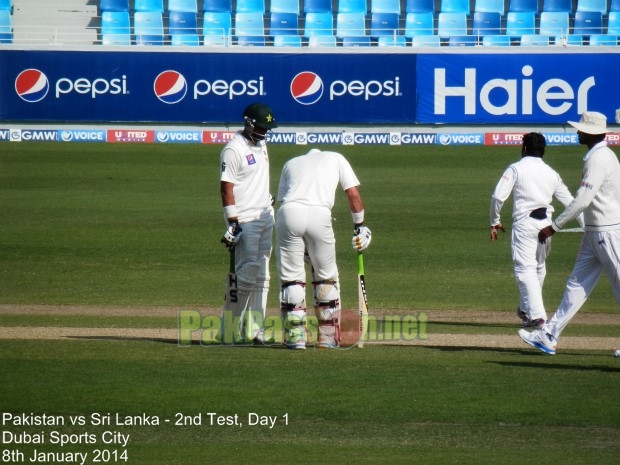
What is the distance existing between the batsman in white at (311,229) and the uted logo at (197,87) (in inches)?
756

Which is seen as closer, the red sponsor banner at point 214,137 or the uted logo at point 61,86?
the uted logo at point 61,86

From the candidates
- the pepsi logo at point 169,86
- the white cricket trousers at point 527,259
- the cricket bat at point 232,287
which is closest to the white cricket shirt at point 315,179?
the cricket bat at point 232,287

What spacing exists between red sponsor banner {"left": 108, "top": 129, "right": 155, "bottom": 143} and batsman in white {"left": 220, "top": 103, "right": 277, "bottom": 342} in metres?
19.6

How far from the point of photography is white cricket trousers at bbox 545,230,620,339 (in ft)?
28.6

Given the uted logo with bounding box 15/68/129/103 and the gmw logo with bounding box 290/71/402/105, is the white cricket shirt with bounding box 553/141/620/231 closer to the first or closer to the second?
the gmw logo with bounding box 290/71/402/105

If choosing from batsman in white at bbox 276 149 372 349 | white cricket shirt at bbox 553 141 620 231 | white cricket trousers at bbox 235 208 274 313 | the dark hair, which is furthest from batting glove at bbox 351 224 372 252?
the dark hair

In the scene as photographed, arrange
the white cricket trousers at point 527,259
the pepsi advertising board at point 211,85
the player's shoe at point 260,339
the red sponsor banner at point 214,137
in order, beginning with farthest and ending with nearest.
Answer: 1. the red sponsor banner at point 214,137
2. the pepsi advertising board at point 211,85
3. the white cricket trousers at point 527,259
4. the player's shoe at point 260,339

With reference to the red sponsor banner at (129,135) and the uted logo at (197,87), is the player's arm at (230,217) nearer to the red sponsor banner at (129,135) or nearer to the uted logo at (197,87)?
the uted logo at (197,87)

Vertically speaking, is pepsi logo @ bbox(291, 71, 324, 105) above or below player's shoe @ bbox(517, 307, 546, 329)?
above

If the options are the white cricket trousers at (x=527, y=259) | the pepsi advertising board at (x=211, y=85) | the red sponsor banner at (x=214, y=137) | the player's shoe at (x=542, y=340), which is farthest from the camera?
the red sponsor banner at (x=214, y=137)

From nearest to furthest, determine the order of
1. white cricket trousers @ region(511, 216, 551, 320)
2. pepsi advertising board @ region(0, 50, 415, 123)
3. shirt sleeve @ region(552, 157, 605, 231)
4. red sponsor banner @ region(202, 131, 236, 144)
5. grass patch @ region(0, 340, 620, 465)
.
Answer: grass patch @ region(0, 340, 620, 465), shirt sleeve @ region(552, 157, 605, 231), white cricket trousers @ region(511, 216, 551, 320), pepsi advertising board @ region(0, 50, 415, 123), red sponsor banner @ region(202, 131, 236, 144)

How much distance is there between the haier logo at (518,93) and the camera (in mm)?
27766

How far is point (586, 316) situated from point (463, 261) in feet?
14.0

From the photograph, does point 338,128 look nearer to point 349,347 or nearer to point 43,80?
point 43,80
